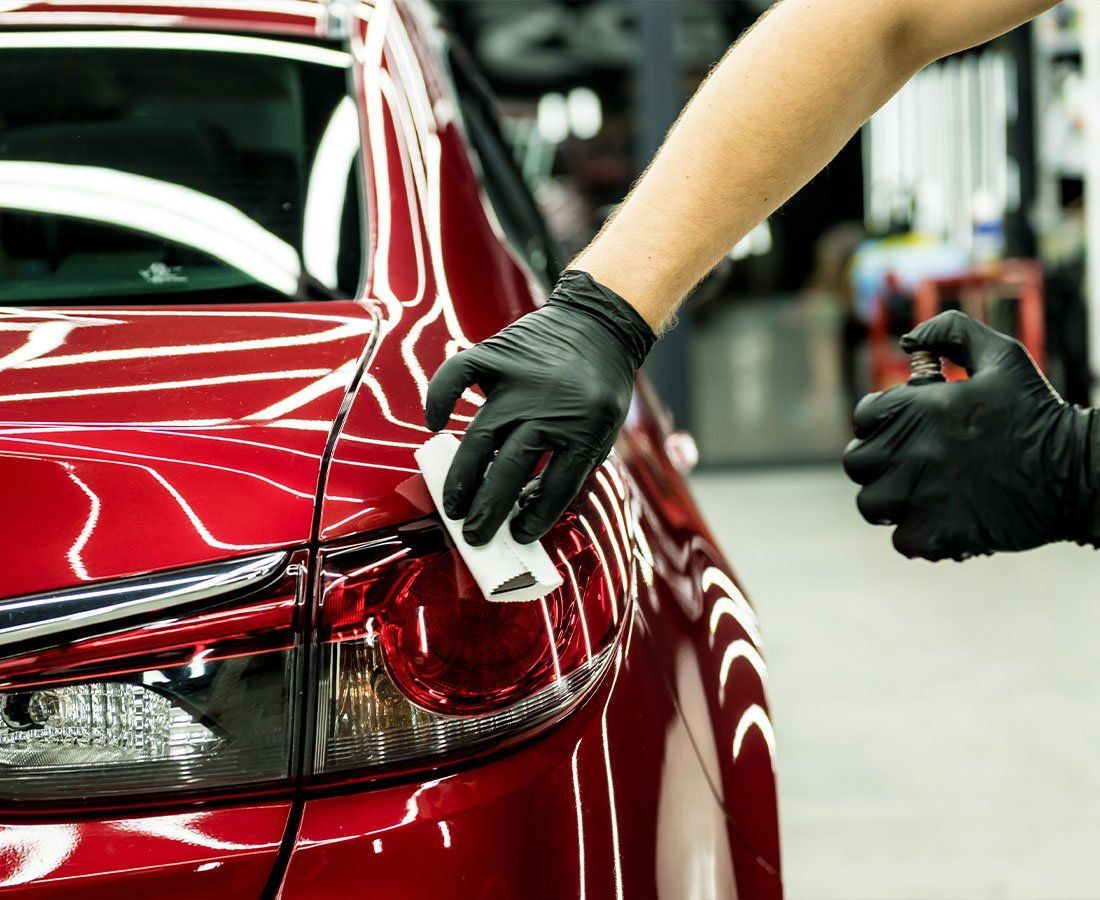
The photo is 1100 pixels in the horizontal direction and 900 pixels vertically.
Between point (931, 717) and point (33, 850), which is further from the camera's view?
point (931, 717)

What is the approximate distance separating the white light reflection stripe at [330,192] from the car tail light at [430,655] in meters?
0.52

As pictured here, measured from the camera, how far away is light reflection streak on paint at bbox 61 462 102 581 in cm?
89

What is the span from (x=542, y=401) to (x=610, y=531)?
0.43ft

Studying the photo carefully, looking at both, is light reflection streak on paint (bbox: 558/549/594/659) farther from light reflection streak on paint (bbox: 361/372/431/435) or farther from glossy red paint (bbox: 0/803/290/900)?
glossy red paint (bbox: 0/803/290/900)

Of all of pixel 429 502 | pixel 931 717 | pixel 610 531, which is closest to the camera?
pixel 429 502

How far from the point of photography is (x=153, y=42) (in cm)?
164

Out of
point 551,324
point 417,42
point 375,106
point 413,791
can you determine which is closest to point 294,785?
point 413,791

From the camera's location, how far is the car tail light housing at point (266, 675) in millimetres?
897

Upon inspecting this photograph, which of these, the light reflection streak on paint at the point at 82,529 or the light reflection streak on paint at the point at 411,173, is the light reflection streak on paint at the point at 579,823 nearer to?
the light reflection streak on paint at the point at 82,529

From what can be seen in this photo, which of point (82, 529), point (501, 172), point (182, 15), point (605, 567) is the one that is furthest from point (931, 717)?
point (82, 529)

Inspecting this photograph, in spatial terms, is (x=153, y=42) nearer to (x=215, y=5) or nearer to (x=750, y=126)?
(x=215, y=5)

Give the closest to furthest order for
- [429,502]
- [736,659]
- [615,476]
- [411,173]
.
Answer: [429,502], [615,476], [736,659], [411,173]

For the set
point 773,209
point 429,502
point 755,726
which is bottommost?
point 755,726

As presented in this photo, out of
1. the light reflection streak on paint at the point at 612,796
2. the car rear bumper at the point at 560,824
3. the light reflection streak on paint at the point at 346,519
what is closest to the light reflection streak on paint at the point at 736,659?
the car rear bumper at the point at 560,824
